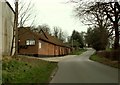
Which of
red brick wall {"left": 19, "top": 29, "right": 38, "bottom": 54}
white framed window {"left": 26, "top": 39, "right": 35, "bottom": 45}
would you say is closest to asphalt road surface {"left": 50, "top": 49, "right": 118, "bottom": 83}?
red brick wall {"left": 19, "top": 29, "right": 38, "bottom": 54}

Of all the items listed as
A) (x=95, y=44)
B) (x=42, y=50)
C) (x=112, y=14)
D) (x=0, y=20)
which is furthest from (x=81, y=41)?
(x=0, y=20)

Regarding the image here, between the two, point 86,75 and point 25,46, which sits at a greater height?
point 25,46

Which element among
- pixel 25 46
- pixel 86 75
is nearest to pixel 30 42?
pixel 25 46

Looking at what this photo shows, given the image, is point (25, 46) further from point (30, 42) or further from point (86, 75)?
point (86, 75)

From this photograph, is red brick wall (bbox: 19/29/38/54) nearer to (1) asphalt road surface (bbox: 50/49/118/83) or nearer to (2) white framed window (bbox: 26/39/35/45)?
(2) white framed window (bbox: 26/39/35/45)

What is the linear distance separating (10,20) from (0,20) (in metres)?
6.58

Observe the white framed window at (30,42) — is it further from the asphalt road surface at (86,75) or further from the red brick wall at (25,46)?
the asphalt road surface at (86,75)

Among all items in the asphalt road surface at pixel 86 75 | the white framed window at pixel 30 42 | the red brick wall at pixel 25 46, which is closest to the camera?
the asphalt road surface at pixel 86 75

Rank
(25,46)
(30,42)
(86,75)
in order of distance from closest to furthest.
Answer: (86,75) < (25,46) < (30,42)

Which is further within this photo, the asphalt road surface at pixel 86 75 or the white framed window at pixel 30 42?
the white framed window at pixel 30 42

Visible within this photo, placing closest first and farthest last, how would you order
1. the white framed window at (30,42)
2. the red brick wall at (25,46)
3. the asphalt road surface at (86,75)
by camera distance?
the asphalt road surface at (86,75) → the red brick wall at (25,46) → the white framed window at (30,42)

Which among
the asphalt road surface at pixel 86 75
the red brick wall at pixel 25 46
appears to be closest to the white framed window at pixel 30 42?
the red brick wall at pixel 25 46

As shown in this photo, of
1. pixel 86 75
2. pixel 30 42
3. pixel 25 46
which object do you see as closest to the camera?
pixel 86 75

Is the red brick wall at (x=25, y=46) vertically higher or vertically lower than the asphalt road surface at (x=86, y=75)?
higher
